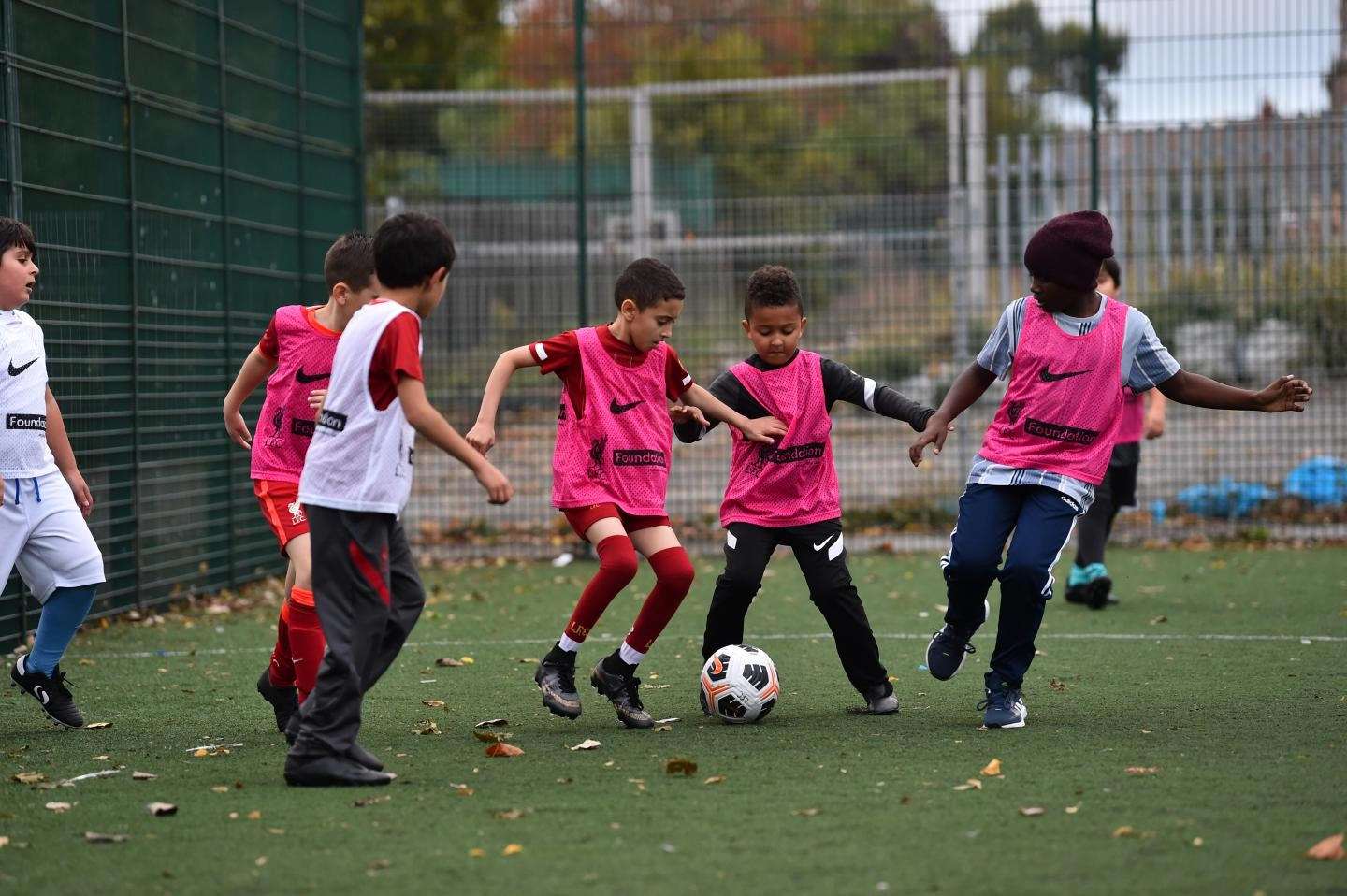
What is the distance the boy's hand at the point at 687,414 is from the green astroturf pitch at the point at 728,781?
1185mm

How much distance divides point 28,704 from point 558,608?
141 inches

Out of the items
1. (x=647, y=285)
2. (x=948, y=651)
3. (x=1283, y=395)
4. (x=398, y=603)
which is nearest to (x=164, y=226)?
(x=647, y=285)

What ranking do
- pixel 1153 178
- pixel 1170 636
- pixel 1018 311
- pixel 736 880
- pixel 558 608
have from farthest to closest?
1. pixel 1153 178
2. pixel 558 608
3. pixel 1170 636
4. pixel 1018 311
5. pixel 736 880

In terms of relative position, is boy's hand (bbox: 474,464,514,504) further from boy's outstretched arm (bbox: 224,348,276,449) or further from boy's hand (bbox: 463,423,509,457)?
boy's outstretched arm (bbox: 224,348,276,449)

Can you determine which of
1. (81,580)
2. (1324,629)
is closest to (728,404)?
(81,580)

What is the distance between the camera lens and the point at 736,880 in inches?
147

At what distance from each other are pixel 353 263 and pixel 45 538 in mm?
1731

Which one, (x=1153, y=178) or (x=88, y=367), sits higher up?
(x=1153, y=178)

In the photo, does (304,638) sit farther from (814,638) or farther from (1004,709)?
(814,638)

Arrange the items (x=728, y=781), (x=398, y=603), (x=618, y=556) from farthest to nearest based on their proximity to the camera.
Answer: (x=618, y=556) → (x=398, y=603) → (x=728, y=781)

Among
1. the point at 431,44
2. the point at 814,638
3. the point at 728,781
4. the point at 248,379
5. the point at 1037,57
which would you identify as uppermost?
the point at 431,44

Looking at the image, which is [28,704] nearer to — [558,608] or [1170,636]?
[558,608]

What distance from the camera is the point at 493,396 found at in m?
5.77

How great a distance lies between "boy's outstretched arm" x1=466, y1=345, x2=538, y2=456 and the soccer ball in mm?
1231
